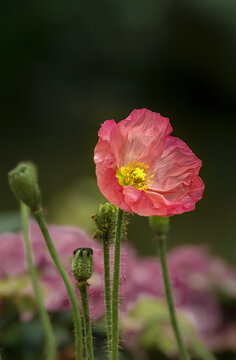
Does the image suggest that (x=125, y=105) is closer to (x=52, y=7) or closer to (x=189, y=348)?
(x=52, y=7)

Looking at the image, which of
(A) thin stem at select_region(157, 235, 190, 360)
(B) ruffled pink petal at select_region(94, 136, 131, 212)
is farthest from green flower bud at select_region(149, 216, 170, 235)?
(B) ruffled pink petal at select_region(94, 136, 131, 212)

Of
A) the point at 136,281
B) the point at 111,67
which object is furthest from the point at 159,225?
the point at 111,67

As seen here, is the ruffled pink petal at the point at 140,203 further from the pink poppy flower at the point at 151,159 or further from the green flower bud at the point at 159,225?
the green flower bud at the point at 159,225

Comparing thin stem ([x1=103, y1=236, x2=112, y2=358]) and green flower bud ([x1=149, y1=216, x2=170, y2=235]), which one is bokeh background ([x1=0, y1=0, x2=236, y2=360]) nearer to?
green flower bud ([x1=149, y1=216, x2=170, y2=235])

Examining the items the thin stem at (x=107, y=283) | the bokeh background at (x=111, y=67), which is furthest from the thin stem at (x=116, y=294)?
the bokeh background at (x=111, y=67)

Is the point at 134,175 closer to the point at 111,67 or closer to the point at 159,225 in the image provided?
the point at 159,225
